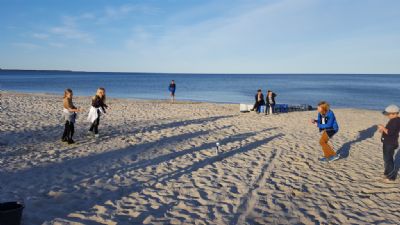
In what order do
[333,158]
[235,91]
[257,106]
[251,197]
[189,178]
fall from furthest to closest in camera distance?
[235,91] < [257,106] < [333,158] < [189,178] < [251,197]

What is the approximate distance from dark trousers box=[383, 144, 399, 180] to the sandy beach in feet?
1.02

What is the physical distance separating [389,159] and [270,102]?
38.3 feet

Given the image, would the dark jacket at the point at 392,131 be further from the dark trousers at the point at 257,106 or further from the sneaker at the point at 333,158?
the dark trousers at the point at 257,106

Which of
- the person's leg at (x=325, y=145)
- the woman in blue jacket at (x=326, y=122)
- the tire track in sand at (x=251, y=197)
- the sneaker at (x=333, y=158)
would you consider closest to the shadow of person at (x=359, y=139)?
the sneaker at (x=333, y=158)

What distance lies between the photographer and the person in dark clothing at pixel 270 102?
738 inches

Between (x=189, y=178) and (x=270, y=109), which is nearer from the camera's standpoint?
(x=189, y=178)

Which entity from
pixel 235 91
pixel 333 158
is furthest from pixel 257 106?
pixel 235 91

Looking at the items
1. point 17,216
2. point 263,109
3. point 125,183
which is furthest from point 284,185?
point 263,109

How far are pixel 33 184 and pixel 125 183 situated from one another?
1.75 m

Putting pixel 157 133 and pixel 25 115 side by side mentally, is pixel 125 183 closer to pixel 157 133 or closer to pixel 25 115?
pixel 157 133

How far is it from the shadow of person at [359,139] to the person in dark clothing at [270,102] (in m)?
5.33

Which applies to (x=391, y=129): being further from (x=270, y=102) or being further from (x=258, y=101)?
(x=258, y=101)

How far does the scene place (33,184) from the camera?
21.5 feet

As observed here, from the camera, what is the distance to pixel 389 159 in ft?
23.7
